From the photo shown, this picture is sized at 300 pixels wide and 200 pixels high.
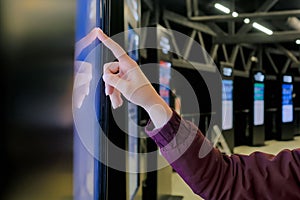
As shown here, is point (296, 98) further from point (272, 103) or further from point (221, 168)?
point (221, 168)

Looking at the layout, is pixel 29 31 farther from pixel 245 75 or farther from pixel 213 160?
pixel 245 75

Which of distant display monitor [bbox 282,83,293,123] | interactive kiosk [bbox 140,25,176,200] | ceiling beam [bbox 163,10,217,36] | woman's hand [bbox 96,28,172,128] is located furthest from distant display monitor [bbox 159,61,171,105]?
distant display monitor [bbox 282,83,293,123]

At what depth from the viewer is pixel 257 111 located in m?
9.05

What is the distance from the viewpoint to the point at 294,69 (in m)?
12.1

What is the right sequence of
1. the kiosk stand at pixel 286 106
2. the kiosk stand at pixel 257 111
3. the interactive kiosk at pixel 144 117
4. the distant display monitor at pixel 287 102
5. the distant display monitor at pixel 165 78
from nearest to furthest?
the interactive kiosk at pixel 144 117 → the distant display monitor at pixel 165 78 → the kiosk stand at pixel 257 111 → the kiosk stand at pixel 286 106 → the distant display monitor at pixel 287 102

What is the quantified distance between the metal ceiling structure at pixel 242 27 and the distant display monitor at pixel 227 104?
1.74ft

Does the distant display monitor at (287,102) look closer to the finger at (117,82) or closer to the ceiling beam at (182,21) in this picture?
the ceiling beam at (182,21)

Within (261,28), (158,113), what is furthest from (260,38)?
(158,113)

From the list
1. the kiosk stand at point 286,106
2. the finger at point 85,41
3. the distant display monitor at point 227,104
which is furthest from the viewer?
the kiosk stand at point 286,106

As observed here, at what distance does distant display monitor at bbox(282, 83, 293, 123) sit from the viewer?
1002 cm

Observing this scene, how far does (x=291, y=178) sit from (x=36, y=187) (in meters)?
0.69

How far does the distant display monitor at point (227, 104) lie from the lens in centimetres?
726

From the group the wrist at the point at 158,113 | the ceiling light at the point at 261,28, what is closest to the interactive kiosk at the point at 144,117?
the wrist at the point at 158,113

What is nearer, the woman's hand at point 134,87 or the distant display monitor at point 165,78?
the woman's hand at point 134,87
